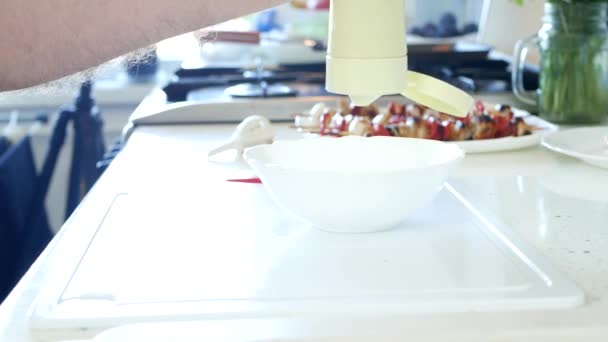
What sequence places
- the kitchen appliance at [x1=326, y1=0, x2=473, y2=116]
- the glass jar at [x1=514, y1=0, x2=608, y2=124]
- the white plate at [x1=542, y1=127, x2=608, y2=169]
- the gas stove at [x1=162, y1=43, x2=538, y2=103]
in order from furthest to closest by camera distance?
the gas stove at [x1=162, y1=43, x2=538, y2=103] → the glass jar at [x1=514, y1=0, x2=608, y2=124] → the white plate at [x1=542, y1=127, x2=608, y2=169] → the kitchen appliance at [x1=326, y1=0, x2=473, y2=116]

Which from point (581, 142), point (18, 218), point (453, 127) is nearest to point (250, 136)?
point (453, 127)

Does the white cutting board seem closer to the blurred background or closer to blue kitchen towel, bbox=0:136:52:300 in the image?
the blurred background

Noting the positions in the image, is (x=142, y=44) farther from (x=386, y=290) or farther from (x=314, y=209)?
(x=386, y=290)

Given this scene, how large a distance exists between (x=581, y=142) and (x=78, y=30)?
1.95 ft

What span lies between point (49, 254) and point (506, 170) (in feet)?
1.66

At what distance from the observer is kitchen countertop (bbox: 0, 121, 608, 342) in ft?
1.57

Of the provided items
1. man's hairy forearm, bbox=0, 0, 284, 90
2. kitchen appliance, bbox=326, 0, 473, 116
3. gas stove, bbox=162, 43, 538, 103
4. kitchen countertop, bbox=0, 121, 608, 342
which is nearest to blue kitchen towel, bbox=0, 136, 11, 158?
gas stove, bbox=162, 43, 538, 103

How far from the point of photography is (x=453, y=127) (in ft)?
3.40

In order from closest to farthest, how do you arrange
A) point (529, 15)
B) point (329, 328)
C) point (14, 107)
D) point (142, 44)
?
1. point (329, 328)
2. point (142, 44)
3. point (529, 15)
4. point (14, 107)

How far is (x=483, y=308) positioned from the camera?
0.51 meters

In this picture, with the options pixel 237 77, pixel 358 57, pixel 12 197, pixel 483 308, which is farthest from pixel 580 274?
pixel 237 77

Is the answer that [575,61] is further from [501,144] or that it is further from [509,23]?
[509,23]

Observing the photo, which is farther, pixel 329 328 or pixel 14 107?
A: pixel 14 107

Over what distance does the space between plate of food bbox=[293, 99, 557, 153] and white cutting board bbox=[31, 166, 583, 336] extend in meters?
0.28
